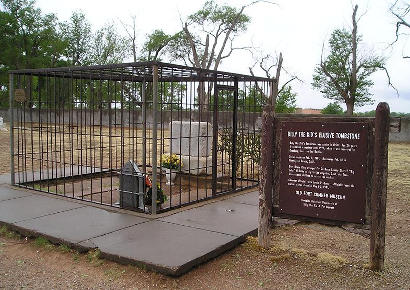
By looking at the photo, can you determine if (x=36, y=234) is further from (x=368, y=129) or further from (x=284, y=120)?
(x=368, y=129)

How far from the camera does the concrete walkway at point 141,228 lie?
4152 millimetres

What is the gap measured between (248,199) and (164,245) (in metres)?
2.78

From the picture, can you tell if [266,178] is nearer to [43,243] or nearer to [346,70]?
[43,243]

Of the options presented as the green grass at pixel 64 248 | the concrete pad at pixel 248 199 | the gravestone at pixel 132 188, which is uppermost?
the gravestone at pixel 132 188

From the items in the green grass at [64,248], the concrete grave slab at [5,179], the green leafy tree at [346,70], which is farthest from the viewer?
the green leafy tree at [346,70]

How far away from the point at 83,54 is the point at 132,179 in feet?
128

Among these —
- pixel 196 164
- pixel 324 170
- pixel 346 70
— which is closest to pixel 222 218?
pixel 324 170

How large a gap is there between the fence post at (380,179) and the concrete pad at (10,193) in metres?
5.69

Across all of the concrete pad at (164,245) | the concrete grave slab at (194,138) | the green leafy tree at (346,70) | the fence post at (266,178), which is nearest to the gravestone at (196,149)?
the concrete grave slab at (194,138)

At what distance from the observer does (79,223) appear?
5250 mm

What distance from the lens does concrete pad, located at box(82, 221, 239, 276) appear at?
394 centimetres

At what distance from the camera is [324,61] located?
27.0 m

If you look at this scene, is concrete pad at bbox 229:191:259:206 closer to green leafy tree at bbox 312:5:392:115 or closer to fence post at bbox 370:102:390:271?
fence post at bbox 370:102:390:271

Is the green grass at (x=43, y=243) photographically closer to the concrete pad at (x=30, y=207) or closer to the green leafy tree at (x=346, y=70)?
the concrete pad at (x=30, y=207)
